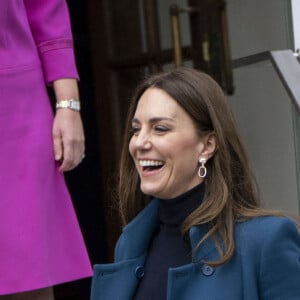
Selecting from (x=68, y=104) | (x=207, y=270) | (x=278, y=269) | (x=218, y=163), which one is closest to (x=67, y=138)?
(x=68, y=104)

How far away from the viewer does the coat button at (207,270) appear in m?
2.36

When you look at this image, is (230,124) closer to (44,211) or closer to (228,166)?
(228,166)

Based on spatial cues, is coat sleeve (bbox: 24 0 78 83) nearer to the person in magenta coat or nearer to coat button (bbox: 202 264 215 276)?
the person in magenta coat

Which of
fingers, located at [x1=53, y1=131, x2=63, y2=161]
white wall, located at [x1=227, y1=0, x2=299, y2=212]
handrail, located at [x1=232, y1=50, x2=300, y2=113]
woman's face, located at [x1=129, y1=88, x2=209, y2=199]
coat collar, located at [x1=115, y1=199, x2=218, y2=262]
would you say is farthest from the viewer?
white wall, located at [x1=227, y1=0, x2=299, y2=212]

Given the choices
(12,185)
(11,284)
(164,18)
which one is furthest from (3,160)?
(164,18)

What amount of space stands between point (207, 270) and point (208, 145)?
0.31 m

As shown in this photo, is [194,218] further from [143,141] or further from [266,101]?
[266,101]

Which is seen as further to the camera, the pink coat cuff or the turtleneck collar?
the pink coat cuff

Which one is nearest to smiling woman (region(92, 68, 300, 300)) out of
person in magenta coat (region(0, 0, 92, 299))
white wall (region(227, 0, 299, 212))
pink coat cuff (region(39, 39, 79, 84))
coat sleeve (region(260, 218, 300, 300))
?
coat sleeve (region(260, 218, 300, 300))

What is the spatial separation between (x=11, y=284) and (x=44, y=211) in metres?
0.20

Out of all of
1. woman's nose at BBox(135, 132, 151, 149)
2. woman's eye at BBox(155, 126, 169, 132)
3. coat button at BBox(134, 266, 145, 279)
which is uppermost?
woman's eye at BBox(155, 126, 169, 132)

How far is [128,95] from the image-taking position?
5.50 meters

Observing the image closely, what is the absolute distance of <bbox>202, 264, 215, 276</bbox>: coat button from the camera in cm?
236

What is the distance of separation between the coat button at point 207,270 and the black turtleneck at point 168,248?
0.08 meters
